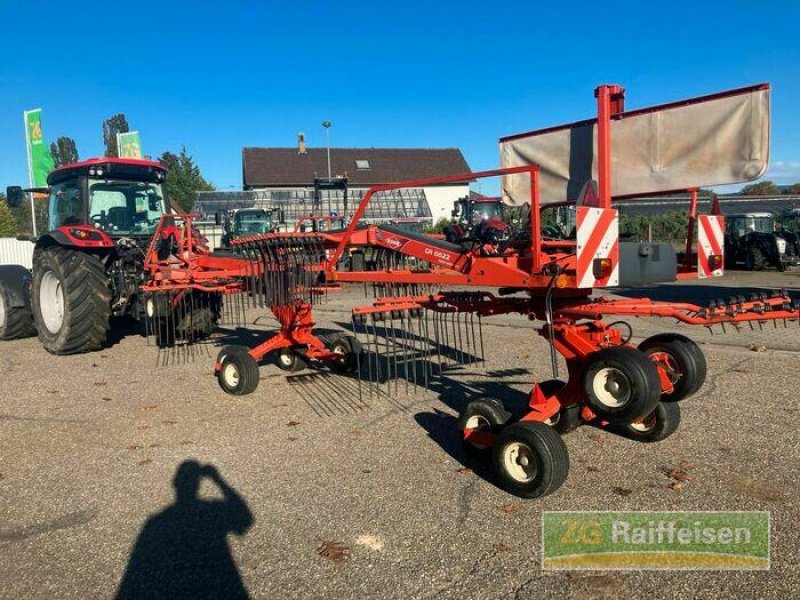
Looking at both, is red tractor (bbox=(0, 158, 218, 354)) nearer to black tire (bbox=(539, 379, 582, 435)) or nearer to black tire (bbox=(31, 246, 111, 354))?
A: black tire (bbox=(31, 246, 111, 354))

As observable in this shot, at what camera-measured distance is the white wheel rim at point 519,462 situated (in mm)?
3617

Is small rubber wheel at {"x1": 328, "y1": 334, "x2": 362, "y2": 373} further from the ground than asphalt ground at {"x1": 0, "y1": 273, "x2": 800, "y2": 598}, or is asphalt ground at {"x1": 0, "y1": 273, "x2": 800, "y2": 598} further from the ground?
small rubber wheel at {"x1": 328, "y1": 334, "x2": 362, "y2": 373}

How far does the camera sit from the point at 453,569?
2.89 m

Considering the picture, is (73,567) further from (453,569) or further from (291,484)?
(453,569)

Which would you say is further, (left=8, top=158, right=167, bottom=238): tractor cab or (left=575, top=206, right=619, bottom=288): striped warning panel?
(left=8, top=158, right=167, bottom=238): tractor cab

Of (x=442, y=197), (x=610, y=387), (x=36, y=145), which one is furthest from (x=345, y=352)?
(x=442, y=197)

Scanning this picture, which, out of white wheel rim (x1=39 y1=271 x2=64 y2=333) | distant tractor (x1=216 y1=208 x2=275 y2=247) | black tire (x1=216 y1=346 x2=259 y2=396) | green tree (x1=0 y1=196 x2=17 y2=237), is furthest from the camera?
green tree (x1=0 y1=196 x2=17 y2=237)

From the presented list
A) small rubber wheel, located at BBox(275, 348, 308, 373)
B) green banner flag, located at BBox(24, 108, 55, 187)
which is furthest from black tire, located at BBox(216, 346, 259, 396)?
green banner flag, located at BBox(24, 108, 55, 187)

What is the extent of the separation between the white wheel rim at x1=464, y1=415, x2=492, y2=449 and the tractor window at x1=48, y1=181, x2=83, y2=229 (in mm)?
6516

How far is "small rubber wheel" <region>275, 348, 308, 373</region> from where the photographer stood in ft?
22.6

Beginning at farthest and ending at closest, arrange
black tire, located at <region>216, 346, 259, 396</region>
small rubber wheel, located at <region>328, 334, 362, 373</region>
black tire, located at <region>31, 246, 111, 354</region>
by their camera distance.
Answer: black tire, located at <region>31, 246, 111, 354</region>
small rubber wheel, located at <region>328, 334, 362, 373</region>
black tire, located at <region>216, 346, 259, 396</region>

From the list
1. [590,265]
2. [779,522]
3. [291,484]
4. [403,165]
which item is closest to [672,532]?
[779,522]

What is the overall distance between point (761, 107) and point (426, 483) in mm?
2742

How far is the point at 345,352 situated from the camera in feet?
21.8
